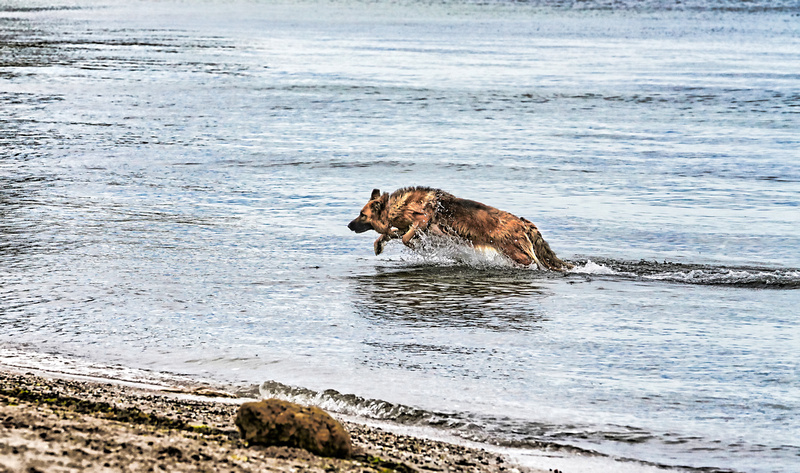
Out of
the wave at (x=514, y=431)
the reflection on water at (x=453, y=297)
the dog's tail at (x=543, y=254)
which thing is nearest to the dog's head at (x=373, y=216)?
the reflection on water at (x=453, y=297)

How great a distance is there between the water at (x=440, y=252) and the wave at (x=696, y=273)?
0.04 meters

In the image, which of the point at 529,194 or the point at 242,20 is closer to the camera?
the point at 529,194

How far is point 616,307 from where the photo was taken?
8.49m

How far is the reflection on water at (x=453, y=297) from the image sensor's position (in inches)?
317

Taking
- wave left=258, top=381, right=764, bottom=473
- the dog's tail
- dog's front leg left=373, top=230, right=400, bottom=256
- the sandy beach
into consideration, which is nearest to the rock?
the sandy beach

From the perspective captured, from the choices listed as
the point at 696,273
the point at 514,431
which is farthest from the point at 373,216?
the point at 514,431

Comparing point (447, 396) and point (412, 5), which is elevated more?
point (412, 5)

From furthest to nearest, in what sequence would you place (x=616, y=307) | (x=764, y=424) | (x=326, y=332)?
(x=616, y=307)
(x=326, y=332)
(x=764, y=424)

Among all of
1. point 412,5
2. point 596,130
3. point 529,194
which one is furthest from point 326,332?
point 412,5

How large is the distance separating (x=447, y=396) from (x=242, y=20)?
2037 inches

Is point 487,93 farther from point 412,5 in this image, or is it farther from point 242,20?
point 412,5

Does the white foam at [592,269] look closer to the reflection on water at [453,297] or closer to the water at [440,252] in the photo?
the water at [440,252]

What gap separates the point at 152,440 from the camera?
16.0ft

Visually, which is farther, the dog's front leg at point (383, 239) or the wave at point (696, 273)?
the dog's front leg at point (383, 239)
